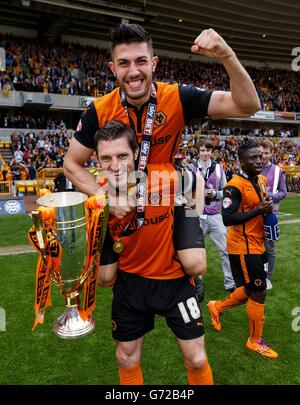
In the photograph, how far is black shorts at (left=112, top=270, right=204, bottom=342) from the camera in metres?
2.38

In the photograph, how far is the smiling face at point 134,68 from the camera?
2.18 metres

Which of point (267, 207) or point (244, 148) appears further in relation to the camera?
point (244, 148)

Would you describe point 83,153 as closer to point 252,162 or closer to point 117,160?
point 117,160

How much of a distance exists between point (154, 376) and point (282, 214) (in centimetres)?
976

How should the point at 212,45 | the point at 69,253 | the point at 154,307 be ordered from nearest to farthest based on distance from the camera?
the point at 212,45, the point at 69,253, the point at 154,307

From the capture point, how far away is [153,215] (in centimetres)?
237

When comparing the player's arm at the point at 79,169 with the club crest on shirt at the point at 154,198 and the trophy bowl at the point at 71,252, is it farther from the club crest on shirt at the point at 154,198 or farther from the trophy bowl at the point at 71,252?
the club crest on shirt at the point at 154,198

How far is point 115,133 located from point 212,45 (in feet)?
2.37

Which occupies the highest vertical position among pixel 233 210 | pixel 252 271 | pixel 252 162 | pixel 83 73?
pixel 83 73

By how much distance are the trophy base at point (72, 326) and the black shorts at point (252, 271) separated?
177cm

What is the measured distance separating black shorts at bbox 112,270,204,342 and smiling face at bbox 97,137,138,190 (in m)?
0.72

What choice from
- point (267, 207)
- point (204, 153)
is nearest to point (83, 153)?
point (267, 207)

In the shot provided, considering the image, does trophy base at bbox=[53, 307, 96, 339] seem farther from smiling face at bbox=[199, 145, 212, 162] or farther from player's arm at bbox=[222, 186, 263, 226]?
smiling face at bbox=[199, 145, 212, 162]

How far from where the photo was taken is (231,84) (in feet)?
6.67
